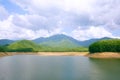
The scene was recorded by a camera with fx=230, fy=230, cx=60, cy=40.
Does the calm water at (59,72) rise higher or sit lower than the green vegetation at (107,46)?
lower

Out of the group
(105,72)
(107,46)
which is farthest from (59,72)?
(107,46)

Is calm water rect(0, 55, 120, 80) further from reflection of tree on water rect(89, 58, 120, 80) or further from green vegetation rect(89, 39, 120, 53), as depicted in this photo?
green vegetation rect(89, 39, 120, 53)

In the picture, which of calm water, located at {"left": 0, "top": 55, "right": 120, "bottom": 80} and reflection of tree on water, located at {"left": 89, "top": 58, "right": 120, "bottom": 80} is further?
reflection of tree on water, located at {"left": 89, "top": 58, "right": 120, "bottom": 80}

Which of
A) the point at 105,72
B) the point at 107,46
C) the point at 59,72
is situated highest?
the point at 107,46

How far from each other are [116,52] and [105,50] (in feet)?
31.4

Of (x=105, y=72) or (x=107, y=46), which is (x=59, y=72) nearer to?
(x=105, y=72)

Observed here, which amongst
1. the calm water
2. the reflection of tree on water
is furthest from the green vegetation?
the reflection of tree on water

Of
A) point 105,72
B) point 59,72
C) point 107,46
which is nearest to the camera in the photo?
point 59,72

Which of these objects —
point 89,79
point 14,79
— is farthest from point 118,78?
point 14,79

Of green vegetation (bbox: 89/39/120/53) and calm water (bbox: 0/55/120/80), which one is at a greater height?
green vegetation (bbox: 89/39/120/53)

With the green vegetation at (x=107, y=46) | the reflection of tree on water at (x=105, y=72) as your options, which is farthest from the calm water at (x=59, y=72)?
the green vegetation at (x=107, y=46)

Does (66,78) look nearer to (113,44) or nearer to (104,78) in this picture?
(104,78)

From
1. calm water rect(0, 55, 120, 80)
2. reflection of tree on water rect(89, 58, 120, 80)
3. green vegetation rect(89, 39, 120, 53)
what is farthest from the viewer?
green vegetation rect(89, 39, 120, 53)

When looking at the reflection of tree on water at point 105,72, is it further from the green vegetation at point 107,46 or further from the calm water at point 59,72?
the green vegetation at point 107,46
